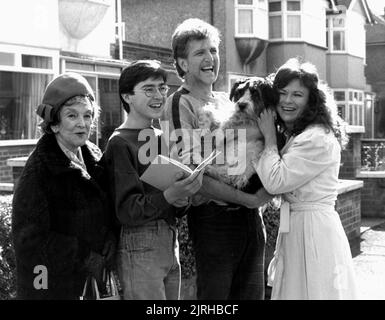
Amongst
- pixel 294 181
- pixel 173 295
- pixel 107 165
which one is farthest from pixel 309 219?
pixel 107 165

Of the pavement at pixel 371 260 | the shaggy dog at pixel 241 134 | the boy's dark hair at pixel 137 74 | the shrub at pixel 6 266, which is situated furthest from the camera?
the pavement at pixel 371 260

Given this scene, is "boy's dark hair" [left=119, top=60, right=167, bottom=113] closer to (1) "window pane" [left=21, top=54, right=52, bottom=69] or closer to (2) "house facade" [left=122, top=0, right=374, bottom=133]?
(1) "window pane" [left=21, top=54, right=52, bottom=69]

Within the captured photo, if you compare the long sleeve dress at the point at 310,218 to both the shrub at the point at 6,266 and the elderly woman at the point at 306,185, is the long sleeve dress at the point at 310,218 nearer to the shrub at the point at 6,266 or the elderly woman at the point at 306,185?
the elderly woman at the point at 306,185

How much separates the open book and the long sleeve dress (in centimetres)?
52

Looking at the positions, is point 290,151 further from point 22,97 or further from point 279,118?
point 22,97

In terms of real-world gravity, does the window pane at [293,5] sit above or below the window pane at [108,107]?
above

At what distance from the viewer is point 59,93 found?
11.3 ft

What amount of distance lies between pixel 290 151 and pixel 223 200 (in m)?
0.45

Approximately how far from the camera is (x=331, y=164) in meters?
3.78

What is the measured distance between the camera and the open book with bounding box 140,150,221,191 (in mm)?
3258

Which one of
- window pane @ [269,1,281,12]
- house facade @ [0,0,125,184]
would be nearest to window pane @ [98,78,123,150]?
house facade @ [0,0,125,184]

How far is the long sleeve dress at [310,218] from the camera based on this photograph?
3.68 m

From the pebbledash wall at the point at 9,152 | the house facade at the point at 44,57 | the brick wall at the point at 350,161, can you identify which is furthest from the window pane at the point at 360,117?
the pebbledash wall at the point at 9,152

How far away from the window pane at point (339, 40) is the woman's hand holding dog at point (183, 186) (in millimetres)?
30760
